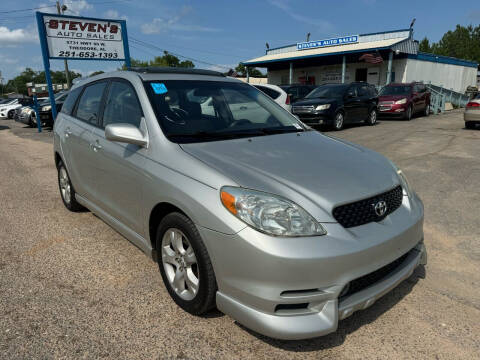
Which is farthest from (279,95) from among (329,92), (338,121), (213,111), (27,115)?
(27,115)

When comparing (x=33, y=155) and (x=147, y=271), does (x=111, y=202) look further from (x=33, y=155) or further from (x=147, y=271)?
(x=33, y=155)

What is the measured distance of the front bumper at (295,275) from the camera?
1.98 meters

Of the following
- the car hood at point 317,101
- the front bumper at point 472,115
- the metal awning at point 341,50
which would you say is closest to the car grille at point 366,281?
the car hood at point 317,101

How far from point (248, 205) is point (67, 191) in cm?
342

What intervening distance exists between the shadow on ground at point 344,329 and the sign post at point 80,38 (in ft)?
46.6

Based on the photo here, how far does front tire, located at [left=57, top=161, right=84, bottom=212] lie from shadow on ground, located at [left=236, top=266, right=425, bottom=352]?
2.99 m

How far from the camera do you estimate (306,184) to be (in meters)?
2.27

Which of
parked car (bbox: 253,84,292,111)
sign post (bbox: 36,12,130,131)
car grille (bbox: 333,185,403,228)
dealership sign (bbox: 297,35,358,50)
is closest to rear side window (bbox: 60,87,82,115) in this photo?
car grille (bbox: 333,185,403,228)

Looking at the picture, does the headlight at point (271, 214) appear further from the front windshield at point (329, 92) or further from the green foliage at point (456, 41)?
the green foliage at point (456, 41)

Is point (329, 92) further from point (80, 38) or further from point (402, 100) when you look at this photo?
point (80, 38)

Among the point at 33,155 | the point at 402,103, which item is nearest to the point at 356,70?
the point at 402,103

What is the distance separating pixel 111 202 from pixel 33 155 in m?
7.75

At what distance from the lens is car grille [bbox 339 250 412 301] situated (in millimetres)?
2143

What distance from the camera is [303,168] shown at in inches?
97.8
